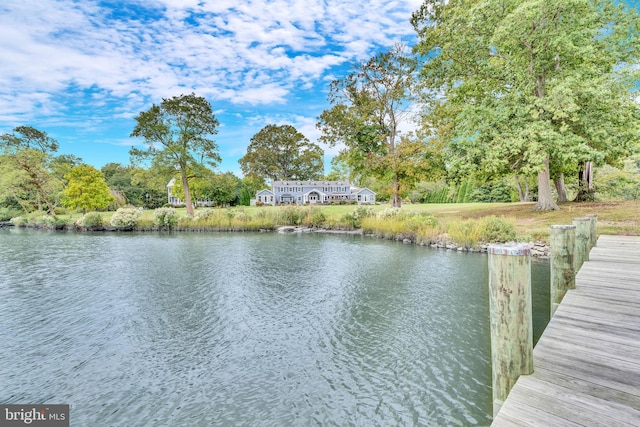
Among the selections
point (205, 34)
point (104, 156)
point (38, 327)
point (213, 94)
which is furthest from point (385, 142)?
point (104, 156)

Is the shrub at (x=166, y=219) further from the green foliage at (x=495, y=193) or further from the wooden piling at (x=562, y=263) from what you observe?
the green foliage at (x=495, y=193)

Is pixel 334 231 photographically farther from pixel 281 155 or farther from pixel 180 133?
pixel 281 155

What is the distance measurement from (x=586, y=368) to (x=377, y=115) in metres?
21.1

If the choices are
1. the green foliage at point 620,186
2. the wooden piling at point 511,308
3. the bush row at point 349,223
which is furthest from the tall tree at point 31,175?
the green foliage at point 620,186

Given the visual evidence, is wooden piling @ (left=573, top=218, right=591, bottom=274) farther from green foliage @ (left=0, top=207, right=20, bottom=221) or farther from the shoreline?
green foliage @ (left=0, top=207, right=20, bottom=221)

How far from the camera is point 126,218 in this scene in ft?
73.3

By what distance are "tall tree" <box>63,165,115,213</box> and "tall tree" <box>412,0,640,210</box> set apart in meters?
33.5

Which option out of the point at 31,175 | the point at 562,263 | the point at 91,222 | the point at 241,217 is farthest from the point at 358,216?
the point at 31,175

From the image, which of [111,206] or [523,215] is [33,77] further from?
[523,215]

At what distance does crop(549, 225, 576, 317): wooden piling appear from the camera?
13.4 ft

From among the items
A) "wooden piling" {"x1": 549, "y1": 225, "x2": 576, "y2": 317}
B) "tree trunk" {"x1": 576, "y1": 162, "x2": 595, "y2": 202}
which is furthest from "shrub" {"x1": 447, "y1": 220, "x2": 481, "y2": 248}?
"tree trunk" {"x1": 576, "y1": 162, "x2": 595, "y2": 202}

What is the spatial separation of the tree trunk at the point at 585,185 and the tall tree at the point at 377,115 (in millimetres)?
9528

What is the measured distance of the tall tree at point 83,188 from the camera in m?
28.8

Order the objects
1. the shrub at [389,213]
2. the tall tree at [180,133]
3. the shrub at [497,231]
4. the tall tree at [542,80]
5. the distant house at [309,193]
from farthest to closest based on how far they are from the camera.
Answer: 1. the distant house at [309,193]
2. the tall tree at [180,133]
3. the shrub at [389,213]
4. the tall tree at [542,80]
5. the shrub at [497,231]
